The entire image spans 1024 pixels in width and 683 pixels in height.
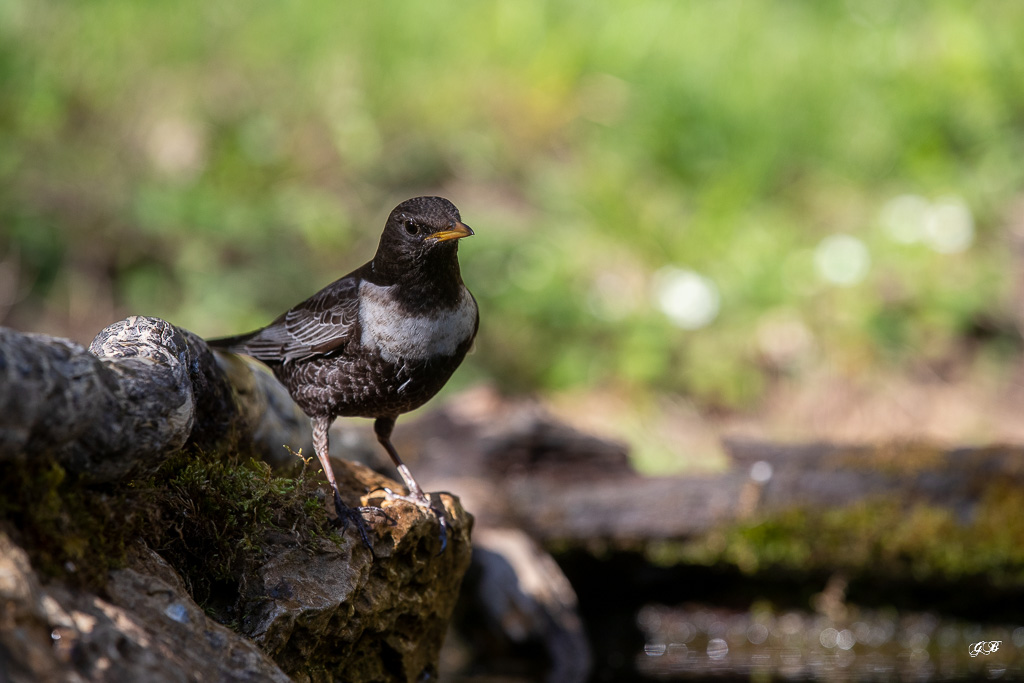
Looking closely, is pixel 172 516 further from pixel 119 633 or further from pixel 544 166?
pixel 544 166

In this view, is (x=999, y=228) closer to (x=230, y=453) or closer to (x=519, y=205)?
(x=519, y=205)

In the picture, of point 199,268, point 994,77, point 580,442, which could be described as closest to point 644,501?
point 580,442

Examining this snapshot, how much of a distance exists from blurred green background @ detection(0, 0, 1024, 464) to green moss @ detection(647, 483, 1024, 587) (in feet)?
9.14

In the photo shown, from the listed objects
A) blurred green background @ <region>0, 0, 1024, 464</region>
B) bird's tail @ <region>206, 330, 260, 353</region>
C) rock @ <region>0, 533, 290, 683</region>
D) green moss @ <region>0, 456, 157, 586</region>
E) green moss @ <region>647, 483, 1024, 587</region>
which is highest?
blurred green background @ <region>0, 0, 1024, 464</region>

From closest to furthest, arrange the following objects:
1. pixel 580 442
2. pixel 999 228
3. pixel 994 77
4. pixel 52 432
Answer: pixel 52 432 < pixel 580 442 < pixel 999 228 < pixel 994 77

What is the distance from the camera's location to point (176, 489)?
2891 millimetres

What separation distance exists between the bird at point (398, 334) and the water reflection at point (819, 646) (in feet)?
7.20

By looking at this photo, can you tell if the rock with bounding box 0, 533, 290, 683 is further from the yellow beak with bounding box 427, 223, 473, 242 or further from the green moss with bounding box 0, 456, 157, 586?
the yellow beak with bounding box 427, 223, 473, 242

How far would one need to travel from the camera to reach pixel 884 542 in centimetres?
509

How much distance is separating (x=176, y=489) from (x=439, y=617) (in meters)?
1.32

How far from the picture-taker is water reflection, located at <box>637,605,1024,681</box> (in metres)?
4.79

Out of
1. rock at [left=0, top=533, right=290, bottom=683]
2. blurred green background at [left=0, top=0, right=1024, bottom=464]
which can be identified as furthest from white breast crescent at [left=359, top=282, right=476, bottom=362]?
blurred green background at [left=0, top=0, right=1024, bottom=464]

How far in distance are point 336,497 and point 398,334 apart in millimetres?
616

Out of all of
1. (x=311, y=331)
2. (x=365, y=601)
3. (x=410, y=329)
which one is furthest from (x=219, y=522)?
(x=311, y=331)
